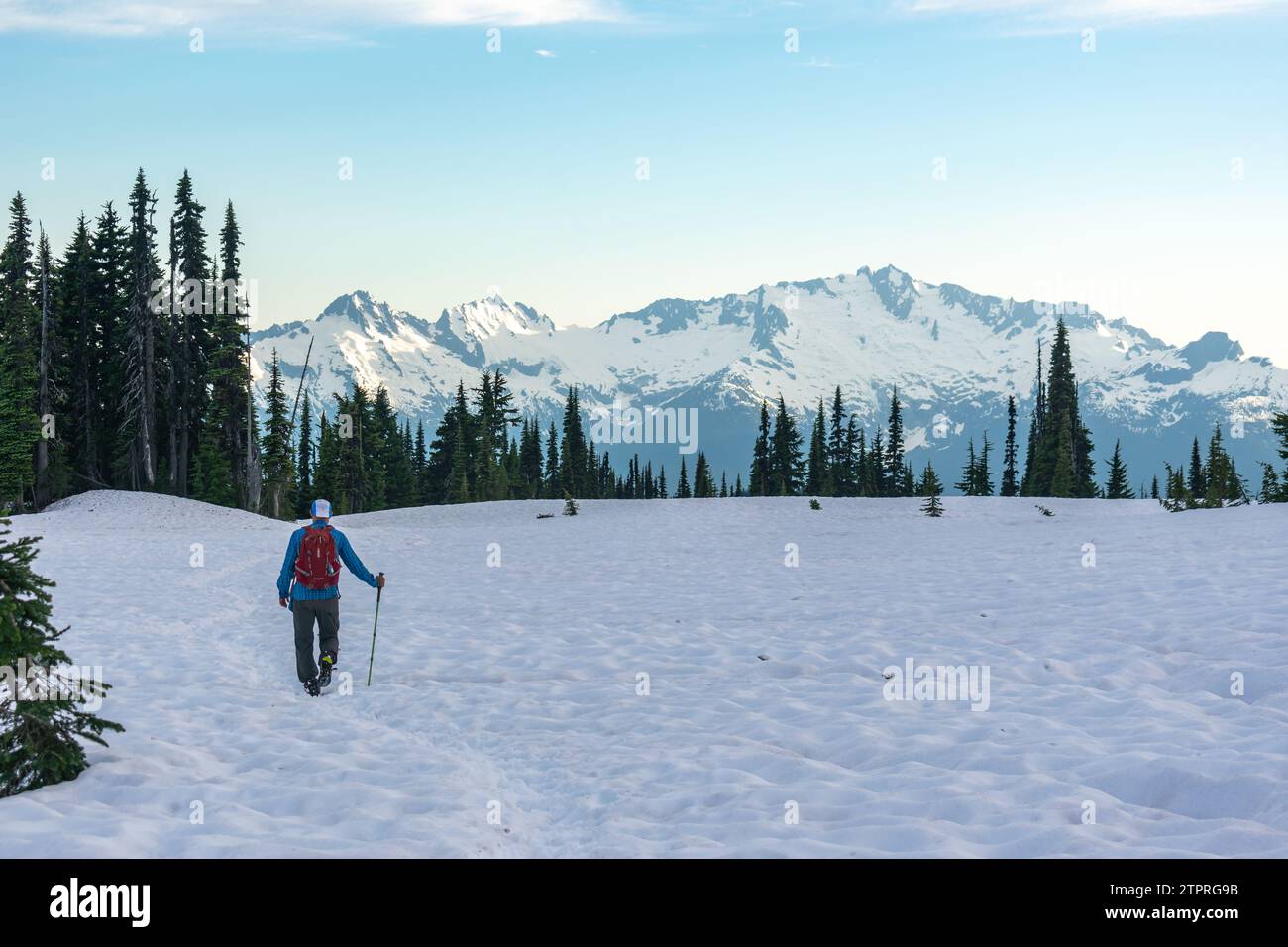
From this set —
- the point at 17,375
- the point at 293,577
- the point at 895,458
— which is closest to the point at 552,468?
the point at 895,458

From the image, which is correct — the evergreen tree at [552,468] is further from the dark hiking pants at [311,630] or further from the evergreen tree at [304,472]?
the dark hiking pants at [311,630]

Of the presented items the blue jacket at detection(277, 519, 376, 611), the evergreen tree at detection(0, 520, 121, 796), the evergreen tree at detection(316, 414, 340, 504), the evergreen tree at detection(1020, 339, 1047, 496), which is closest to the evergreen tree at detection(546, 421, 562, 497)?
the evergreen tree at detection(316, 414, 340, 504)

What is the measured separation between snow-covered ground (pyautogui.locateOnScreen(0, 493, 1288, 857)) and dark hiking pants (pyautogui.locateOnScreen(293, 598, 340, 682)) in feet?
1.38

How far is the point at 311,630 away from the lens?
13203mm

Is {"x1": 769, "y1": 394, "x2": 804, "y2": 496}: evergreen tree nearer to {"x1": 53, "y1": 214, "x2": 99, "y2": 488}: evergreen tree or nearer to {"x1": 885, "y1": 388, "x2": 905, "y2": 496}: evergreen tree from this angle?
{"x1": 885, "y1": 388, "x2": 905, "y2": 496}: evergreen tree

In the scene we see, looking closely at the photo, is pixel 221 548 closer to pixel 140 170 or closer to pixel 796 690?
pixel 796 690

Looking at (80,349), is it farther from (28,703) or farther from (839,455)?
(839,455)

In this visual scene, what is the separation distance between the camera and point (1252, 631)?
13.2 m

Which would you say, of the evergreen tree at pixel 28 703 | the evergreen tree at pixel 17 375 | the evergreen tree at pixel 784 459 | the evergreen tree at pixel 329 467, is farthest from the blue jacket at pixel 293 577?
the evergreen tree at pixel 784 459

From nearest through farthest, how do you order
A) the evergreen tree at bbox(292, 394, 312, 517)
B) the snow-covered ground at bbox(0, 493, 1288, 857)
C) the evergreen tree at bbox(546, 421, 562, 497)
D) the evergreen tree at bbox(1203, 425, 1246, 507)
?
the snow-covered ground at bbox(0, 493, 1288, 857) → the evergreen tree at bbox(1203, 425, 1246, 507) → the evergreen tree at bbox(292, 394, 312, 517) → the evergreen tree at bbox(546, 421, 562, 497)

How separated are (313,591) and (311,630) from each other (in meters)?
0.54

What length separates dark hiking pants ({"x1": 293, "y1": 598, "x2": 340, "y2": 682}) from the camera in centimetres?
1309

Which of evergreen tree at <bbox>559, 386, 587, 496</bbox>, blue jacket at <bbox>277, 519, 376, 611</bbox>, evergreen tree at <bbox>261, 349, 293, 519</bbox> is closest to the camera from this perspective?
blue jacket at <bbox>277, 519, 376, 611</bbox>
